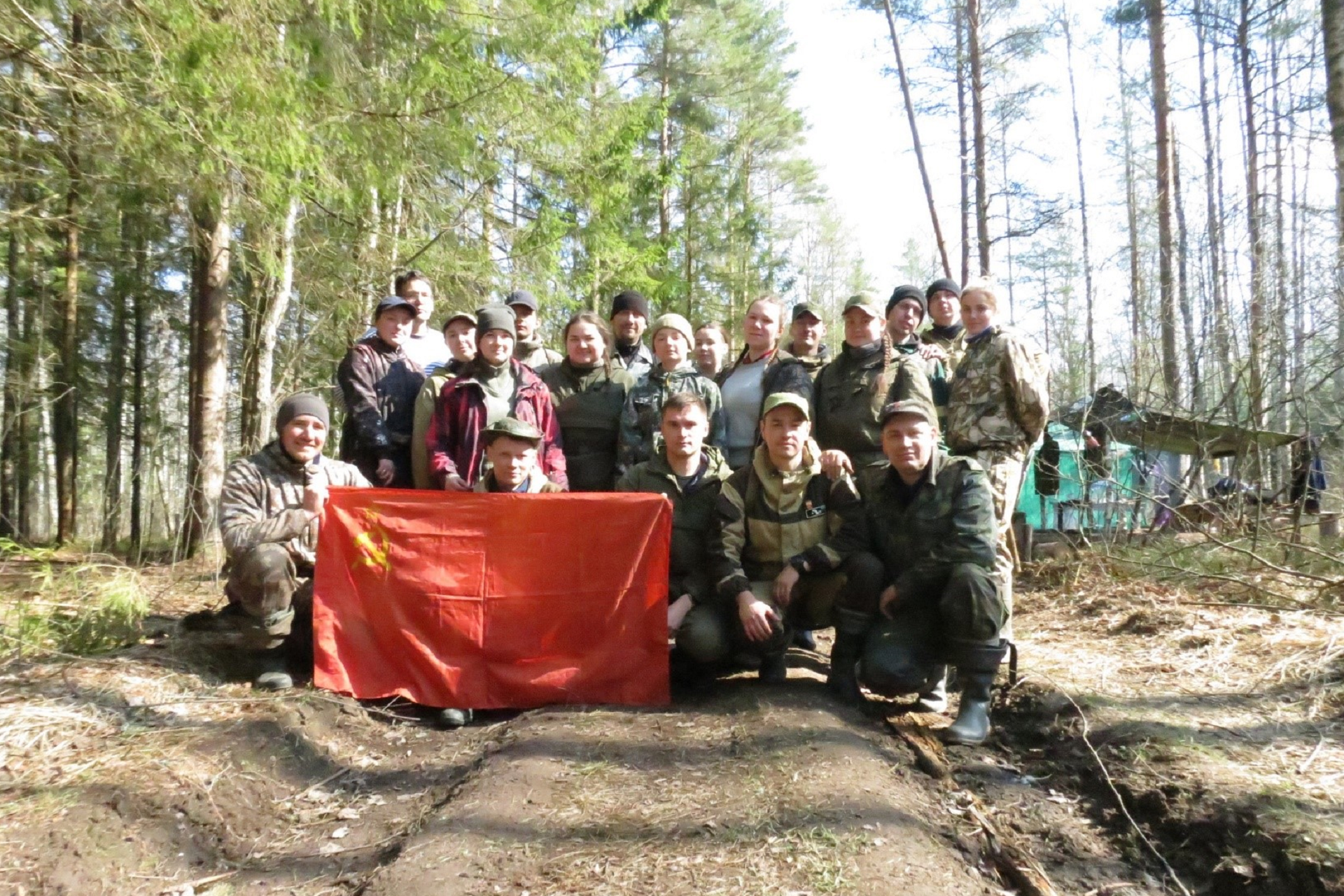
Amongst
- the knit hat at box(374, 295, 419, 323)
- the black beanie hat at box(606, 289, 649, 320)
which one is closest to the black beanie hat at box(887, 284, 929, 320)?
the black beanie hat at box(606, 289, 649, 320)

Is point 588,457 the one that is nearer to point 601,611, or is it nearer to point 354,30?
point 601,611

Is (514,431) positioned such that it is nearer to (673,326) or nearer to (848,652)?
(673,326)

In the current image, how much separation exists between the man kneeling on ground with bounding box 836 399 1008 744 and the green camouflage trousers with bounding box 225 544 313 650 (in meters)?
3.01

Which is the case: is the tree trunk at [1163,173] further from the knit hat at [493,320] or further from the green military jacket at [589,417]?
the knit hat at [493,320]

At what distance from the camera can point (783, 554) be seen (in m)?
4.59

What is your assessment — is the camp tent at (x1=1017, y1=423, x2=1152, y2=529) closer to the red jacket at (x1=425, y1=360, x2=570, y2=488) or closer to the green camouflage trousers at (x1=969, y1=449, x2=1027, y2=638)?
the green camouflage trousers at (x1=969, y1=449, x2=1027, y2=638)

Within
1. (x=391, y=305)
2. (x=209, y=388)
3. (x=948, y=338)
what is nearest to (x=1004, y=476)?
(x=948, y=338)

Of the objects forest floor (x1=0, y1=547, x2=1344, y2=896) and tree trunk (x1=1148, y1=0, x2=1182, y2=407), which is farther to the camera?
tree trunk (x1=1148, y1=0, x2=1182, y2=407)

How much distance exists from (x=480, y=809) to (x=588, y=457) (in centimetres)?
288

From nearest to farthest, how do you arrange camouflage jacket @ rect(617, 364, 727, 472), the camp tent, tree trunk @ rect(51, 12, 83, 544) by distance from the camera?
camouflage jacket @ rect(617, 364, 727, 472) < the camp tent < tree trunk @ rect(51, 12, 83, 544)

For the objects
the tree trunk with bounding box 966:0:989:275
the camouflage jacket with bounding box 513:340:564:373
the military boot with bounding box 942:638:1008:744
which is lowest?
the military boot with bounding box 942:638:1008:744

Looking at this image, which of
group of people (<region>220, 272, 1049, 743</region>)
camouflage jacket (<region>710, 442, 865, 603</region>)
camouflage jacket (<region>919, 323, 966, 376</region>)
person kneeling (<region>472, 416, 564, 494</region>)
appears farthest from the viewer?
camouflage jacket (<region>919, 323, 966, 376</region>)

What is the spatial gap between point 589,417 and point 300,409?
178 centimetres

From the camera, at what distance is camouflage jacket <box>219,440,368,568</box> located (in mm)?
4418
